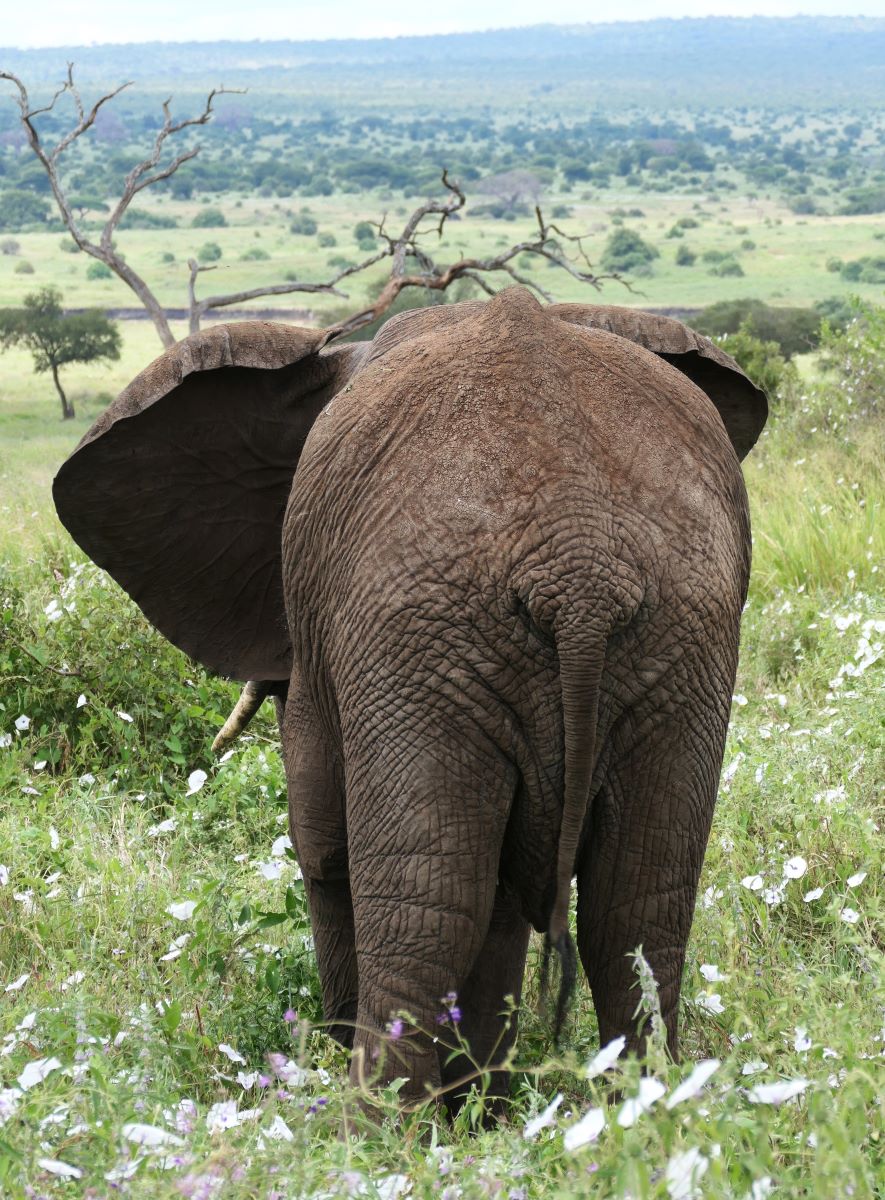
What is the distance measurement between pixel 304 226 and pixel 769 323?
35524 millimetres

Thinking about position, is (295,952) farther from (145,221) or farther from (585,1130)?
(145,221)

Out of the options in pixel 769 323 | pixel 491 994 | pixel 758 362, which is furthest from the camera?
pixel 769 323

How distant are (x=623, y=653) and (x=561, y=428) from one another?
0.34 metres

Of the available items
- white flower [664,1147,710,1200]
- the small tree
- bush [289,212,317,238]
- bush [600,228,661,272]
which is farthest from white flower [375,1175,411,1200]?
bush [289,212,317,238]

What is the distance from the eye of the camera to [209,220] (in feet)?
211

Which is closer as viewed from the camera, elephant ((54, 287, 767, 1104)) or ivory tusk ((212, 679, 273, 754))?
elephant ((54, 287, 767, 1104))

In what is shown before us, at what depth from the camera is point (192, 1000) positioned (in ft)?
10.9

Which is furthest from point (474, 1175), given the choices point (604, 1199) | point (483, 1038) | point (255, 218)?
point (255, 218)

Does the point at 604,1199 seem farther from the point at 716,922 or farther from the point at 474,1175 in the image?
the point at 716,922

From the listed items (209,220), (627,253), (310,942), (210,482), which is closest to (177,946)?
(310,942)


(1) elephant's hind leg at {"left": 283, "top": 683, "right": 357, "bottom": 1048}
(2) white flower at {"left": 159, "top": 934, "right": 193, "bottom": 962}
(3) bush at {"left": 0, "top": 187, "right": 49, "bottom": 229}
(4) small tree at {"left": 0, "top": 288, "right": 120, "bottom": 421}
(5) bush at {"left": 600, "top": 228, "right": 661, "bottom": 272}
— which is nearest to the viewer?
(1) elephant's hind leg at {"left": 283, "top": 683, "right": 357, "bottom": 1048}

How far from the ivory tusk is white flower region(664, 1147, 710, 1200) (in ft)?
6.71

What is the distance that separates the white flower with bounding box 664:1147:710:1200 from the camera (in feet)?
4.81

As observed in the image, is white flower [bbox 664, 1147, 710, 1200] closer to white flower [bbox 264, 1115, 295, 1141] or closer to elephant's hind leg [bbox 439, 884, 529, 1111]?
white flower [bbox 264, 1115, 295, 1141]
